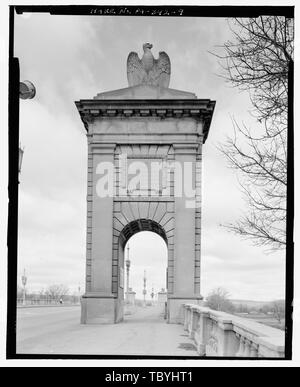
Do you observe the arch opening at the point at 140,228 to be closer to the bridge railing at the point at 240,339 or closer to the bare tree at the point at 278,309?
the bridge railing at the point at 240,339

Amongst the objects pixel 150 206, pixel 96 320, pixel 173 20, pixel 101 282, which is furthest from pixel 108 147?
pixel 173 20

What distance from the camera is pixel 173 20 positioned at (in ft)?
24.6

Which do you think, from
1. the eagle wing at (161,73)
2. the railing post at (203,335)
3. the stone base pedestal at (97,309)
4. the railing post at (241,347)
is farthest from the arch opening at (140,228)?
the railing post at (241,347)

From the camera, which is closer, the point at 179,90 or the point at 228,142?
the point at 228,142

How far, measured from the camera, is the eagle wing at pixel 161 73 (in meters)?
19.1

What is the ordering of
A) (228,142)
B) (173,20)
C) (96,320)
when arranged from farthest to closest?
1. (96,320)
2. (228,142)
3. (173,20)

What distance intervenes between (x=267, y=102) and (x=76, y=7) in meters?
3.41

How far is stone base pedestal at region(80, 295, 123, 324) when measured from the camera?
19219 mm

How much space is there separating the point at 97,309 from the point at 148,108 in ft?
23.8

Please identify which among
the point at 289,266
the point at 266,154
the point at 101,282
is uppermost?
the point at 266,154

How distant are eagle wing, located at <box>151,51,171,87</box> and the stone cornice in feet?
3.33

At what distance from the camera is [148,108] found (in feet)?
63.2

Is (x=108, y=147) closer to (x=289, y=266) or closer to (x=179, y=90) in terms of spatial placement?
(x=179, y=90)

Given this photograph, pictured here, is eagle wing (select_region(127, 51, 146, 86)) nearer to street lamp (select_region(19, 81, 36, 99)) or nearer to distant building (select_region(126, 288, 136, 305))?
street lamp (select_region(19, 81, 36, 99))
